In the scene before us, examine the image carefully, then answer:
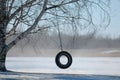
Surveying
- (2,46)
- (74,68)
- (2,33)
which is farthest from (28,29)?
(74,68)

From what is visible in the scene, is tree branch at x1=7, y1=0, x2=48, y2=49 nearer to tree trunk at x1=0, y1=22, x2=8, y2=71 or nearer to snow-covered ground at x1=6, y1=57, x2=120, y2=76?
tree trunk at x1=0, y1=22, x2=8, y2=71

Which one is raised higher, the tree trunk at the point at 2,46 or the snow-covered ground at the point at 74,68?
the tree trunk at the point at 2,46

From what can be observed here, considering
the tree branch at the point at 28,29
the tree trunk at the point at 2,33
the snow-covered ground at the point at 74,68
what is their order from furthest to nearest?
the snow-covered ground at the point at 74,68 < the tree trunk at the point at 2,33 < the tree branch at the point at 28,29

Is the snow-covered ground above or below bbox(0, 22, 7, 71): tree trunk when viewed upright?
below

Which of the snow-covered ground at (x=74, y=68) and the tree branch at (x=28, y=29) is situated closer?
the tree branch at (x=28, y=29)

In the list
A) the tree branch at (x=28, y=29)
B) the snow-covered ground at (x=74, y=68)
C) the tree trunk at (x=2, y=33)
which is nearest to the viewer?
the tree branch at (x=28, y=29)

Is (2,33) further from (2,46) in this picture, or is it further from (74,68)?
(74,68)

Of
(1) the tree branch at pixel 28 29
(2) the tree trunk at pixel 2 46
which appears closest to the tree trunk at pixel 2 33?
(2) the tree trunk at pixel 2 46

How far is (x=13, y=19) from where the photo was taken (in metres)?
15.8

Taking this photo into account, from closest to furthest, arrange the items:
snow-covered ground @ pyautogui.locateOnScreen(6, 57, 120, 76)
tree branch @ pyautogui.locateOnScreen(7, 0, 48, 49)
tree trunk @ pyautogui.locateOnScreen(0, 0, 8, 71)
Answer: tree branch @ pyautogui.locateOnScreen(7, 0, 48, 49) → tree trunk @ pyautogui.locateOnScreen(0, 0, 8, 71) → snow-covered ground @ pyautogui.locateOnScreen(6, 57, 120, 76)

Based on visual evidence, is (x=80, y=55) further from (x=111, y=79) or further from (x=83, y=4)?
(x=111, y=79)

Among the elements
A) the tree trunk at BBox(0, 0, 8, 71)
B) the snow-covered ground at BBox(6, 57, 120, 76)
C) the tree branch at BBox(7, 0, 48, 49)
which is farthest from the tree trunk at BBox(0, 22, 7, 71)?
the snow-covered ground at BBox(6, 57, 120, 76)

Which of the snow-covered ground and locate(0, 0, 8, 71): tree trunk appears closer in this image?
locate(0, 0, 8, 71): tree trunk

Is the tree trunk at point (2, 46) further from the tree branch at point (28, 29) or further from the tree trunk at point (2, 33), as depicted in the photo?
the tree branch at point (28, 29)
